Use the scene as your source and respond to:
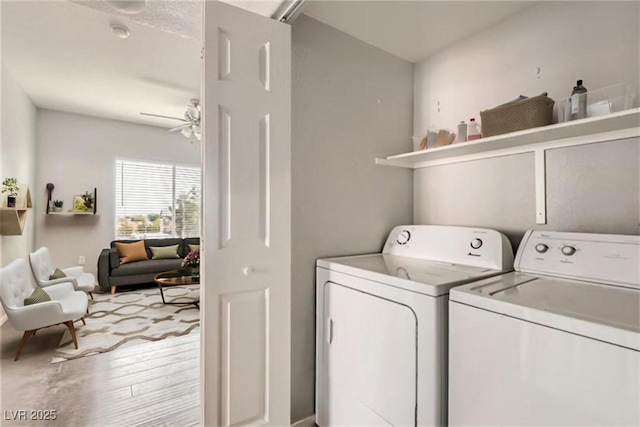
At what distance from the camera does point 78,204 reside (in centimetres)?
477

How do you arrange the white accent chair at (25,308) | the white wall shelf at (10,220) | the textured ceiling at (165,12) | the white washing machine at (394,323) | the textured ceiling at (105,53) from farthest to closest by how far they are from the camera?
the white wall shelf at (10,220) < the white accent chair at (25,308) < the textured ceiling at (105,53) < the textured ceiling at (165,12) < the white washing machine at (394,323)

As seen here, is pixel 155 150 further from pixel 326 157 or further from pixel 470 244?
pixel 470 244

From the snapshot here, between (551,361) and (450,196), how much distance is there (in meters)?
1.26

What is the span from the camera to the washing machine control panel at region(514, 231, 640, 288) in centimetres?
112

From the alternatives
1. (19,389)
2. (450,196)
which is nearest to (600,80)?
(450,196)

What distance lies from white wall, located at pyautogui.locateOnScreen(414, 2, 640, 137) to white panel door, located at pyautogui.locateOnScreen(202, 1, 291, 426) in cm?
112

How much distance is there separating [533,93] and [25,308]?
3.81 metres

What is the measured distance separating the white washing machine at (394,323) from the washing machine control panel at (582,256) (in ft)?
0.37

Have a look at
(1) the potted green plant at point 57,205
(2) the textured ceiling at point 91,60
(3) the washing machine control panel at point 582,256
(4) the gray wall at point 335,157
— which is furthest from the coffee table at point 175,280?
(3) the washing machine control panel at point 582,256

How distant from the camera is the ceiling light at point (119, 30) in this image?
8.10ft

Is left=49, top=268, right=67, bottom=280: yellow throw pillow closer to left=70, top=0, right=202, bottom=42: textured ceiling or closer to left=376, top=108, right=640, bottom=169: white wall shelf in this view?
left=70, top=0, right=202, bottom=42: textured ceiling

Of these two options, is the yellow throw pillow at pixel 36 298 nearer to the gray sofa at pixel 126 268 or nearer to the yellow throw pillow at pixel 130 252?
the gray sofa at pixel 126 268

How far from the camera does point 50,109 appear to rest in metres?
4.63

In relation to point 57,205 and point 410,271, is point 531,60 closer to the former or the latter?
point 410,271
